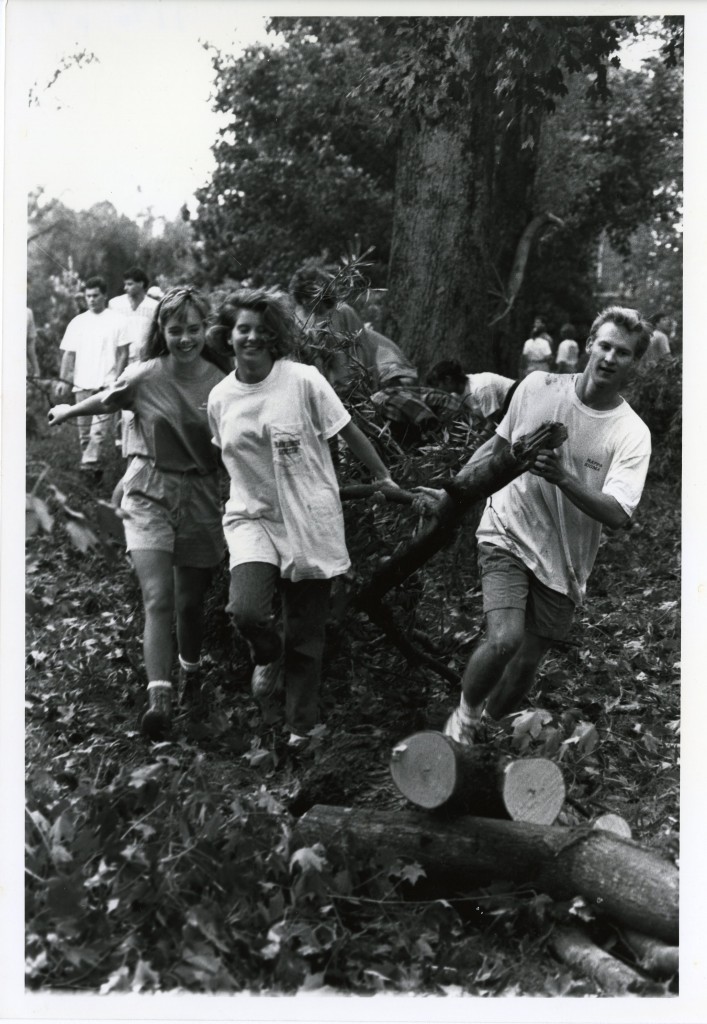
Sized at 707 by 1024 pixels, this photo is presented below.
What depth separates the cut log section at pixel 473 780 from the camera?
4262 millimetres

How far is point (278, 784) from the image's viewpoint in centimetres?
503

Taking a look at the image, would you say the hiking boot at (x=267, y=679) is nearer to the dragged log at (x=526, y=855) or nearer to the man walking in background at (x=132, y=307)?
the dragged log at (x=526, y=855)

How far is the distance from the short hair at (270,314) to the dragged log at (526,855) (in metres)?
1.93

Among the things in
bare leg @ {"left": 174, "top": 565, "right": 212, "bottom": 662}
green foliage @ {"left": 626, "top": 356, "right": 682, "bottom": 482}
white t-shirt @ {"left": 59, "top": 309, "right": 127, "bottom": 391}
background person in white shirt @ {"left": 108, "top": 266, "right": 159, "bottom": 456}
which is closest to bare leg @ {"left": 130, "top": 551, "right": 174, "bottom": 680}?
bare leg @ {"left": 174, "top": 565, "right": 212, "bottom": 662}

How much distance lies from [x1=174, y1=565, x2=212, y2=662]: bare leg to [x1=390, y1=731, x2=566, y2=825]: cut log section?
175cm

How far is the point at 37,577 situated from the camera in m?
7.35

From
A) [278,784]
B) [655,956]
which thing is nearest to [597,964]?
[655,956]


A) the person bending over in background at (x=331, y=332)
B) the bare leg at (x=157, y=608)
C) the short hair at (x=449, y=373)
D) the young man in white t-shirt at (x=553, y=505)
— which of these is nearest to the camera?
the young man in white t-shirt at (x=553, y=505)

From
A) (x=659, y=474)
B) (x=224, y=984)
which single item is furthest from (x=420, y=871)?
(x=659, y=474)

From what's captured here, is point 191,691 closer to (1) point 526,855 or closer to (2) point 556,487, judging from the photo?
(2) point 556,487

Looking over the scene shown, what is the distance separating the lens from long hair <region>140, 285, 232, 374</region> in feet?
17.8

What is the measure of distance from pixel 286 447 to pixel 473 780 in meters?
1.57

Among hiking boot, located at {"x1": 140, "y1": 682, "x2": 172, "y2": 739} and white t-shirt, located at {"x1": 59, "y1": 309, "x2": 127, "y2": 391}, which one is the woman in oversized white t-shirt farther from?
white t-shirt, located at {"x1": 59, "y1": 309, "x2": 127, "y2": 391}

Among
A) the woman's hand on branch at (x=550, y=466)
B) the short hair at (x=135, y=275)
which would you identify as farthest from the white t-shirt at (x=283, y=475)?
the short hair at (x=135, y=275)
